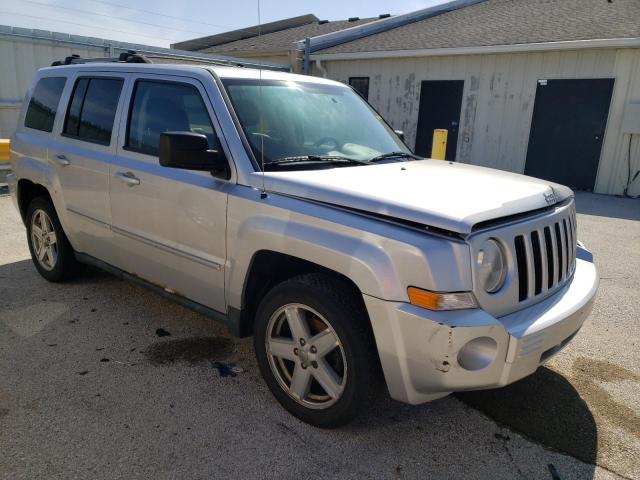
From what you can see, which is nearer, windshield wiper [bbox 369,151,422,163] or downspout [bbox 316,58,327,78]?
windshield wiper [bbox 369,151,422,163]

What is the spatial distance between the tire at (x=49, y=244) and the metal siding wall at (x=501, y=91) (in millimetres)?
11157

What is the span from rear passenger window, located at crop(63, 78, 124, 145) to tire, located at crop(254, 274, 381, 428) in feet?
6.70

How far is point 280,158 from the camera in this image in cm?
304

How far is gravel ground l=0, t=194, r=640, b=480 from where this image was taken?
2.52m

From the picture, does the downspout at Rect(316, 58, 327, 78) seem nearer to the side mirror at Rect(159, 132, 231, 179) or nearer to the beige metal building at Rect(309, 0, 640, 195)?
the beige metal building at Rect(309, 0, 640, 195)

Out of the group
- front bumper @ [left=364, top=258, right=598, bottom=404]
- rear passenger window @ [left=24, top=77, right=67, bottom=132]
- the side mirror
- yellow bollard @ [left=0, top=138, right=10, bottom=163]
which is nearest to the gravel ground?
front bumper @ [left=364, top=258, right=598, bottom=404]

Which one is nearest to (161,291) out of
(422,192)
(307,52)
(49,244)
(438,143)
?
(49,244)

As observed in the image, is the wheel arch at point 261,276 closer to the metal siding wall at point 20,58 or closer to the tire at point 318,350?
the tire at point 318,350

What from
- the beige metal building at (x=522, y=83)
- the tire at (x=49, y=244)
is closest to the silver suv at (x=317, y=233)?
the tire at (x=49, y=244)

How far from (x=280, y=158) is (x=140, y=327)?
1907 millimetres

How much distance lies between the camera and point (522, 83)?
489 inches

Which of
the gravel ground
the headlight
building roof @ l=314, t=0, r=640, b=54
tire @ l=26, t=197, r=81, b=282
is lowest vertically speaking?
the gravel ground

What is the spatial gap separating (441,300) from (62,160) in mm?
3481

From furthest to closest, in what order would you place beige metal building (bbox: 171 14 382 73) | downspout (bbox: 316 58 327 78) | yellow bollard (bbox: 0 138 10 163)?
beige metal building (bbox: 171 14 382 73)
downspout (bbox: 316 58 327 78)
yellow bollard (bbox: 0 138 10 163)
